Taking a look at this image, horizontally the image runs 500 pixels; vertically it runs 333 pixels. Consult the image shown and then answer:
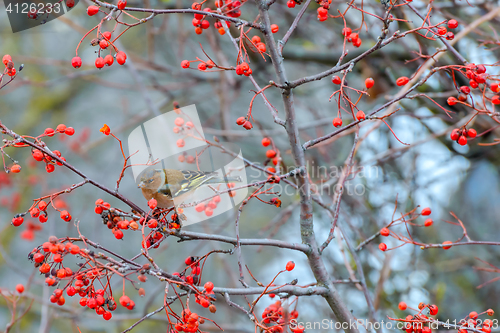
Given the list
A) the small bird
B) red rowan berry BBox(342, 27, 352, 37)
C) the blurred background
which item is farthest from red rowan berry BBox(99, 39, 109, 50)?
the blurred background

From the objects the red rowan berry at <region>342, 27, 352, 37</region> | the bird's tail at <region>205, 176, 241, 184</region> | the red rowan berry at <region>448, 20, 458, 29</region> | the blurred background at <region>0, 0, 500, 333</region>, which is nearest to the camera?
the red rowan berry at <region>342, 27, 352, 37</region>

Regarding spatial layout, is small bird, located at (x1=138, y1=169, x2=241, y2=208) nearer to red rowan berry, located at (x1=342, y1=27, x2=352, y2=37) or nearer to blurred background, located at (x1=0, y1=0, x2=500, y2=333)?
blurred background, located at (x1=0, y1=0, x2=500, y2=333)

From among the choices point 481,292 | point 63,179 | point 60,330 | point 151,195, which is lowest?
point 60,330

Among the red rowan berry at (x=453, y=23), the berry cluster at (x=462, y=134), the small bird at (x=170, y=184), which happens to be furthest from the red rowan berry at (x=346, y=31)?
the small bird at (x=170, y=184)

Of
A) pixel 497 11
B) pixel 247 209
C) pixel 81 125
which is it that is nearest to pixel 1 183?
pixel 81 125

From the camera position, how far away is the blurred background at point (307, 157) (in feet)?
10.5

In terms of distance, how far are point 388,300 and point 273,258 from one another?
2122 millimetres

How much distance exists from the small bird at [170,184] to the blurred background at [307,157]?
0.76m

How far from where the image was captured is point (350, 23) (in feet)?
11.0

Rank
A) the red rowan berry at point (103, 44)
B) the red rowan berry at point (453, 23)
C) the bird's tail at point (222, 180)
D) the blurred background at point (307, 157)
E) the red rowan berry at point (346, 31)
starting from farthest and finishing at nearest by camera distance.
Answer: the blurred background at point (307, 157) < the bird's tail at point (222, 180) < the red rowan berry at point (453, 23) < the red rowan berry at point (346, 31) < the red rowan berry at point (103, 44)

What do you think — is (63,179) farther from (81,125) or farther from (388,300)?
(388,300)

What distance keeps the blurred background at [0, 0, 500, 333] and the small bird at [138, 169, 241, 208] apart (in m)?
0.76

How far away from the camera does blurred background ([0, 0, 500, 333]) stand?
126 inches

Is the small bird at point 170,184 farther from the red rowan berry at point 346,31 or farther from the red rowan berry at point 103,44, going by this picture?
the red rowan berry at point 346,31
